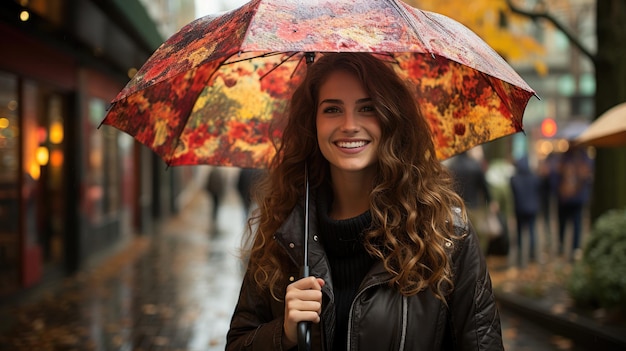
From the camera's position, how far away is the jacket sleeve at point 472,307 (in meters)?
2.44

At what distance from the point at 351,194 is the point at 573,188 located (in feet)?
37.6

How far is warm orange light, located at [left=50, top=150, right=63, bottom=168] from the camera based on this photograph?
11945 mm

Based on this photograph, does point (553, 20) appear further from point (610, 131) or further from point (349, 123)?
point (349, 123)

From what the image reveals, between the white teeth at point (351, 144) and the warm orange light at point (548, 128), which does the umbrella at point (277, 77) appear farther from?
the warm orange light at point (548, 128)

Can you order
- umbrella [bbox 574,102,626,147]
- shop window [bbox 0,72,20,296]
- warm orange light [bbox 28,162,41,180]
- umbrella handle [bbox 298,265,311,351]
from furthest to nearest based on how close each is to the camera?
warm orange light [bbox 28,162,41,180]
shop window [bbox 0,72,20,296]
umbrella [bbox 574,102,626,147]
umbrella handle [bbox 298,265,311,351]

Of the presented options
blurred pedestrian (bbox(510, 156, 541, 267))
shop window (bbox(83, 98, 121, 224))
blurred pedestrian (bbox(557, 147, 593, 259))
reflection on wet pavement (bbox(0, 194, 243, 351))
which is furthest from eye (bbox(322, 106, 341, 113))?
blurred pedestrian (bbox(557, 147, 593, 259))

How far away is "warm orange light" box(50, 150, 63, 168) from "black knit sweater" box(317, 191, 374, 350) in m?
10.2

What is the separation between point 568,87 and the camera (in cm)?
4662

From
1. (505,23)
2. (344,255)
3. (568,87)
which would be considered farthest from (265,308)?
(568,87)

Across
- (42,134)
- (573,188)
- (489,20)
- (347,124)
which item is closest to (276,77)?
(347,124)

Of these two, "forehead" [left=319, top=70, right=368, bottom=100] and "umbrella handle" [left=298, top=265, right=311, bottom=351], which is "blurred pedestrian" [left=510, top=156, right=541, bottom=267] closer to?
"forehead" [left=319, top=70, right=368, bottom=100]

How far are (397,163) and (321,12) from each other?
61 centimetres

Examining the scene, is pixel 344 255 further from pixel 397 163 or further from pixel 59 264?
pixel 59 264

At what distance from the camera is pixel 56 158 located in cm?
1216
